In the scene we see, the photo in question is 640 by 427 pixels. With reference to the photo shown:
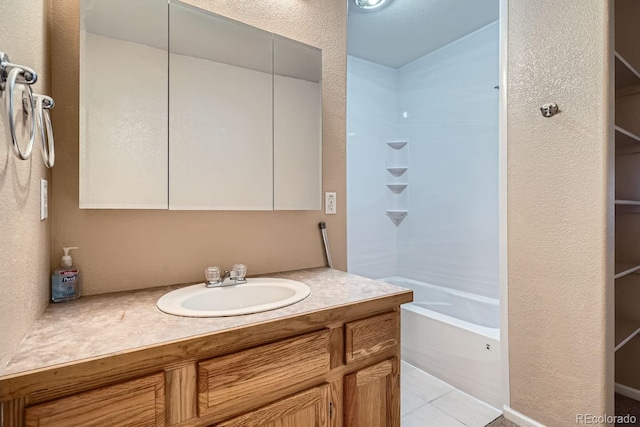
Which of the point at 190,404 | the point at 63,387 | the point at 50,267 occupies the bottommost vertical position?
the point at 190,404

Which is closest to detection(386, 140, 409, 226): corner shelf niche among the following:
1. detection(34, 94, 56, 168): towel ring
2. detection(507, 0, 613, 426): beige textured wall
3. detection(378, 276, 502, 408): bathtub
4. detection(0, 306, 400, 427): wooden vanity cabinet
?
detection(378, 276, 502, 408): bathtub

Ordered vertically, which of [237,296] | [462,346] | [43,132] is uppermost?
[43,132]

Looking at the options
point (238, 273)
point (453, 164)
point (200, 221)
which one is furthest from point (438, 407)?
point (453, 164)

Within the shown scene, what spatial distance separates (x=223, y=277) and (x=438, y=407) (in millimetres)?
1460

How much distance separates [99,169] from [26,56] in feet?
1.25

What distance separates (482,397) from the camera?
1783mm

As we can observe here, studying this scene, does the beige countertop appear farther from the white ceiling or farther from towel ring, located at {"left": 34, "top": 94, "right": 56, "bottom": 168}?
the white ceiling

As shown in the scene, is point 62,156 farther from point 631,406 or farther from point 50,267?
point 631,406

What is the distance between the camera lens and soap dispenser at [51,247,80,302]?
3.21 ft

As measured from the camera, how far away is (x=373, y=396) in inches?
42.7

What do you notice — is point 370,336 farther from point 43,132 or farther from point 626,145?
point 626,145

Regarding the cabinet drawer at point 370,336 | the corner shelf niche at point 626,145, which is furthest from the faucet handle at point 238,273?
the corner shelf niche at point 626,145

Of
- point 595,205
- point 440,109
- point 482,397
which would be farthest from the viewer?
point 440,109

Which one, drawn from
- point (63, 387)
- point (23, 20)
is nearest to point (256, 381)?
point (63, 387)
